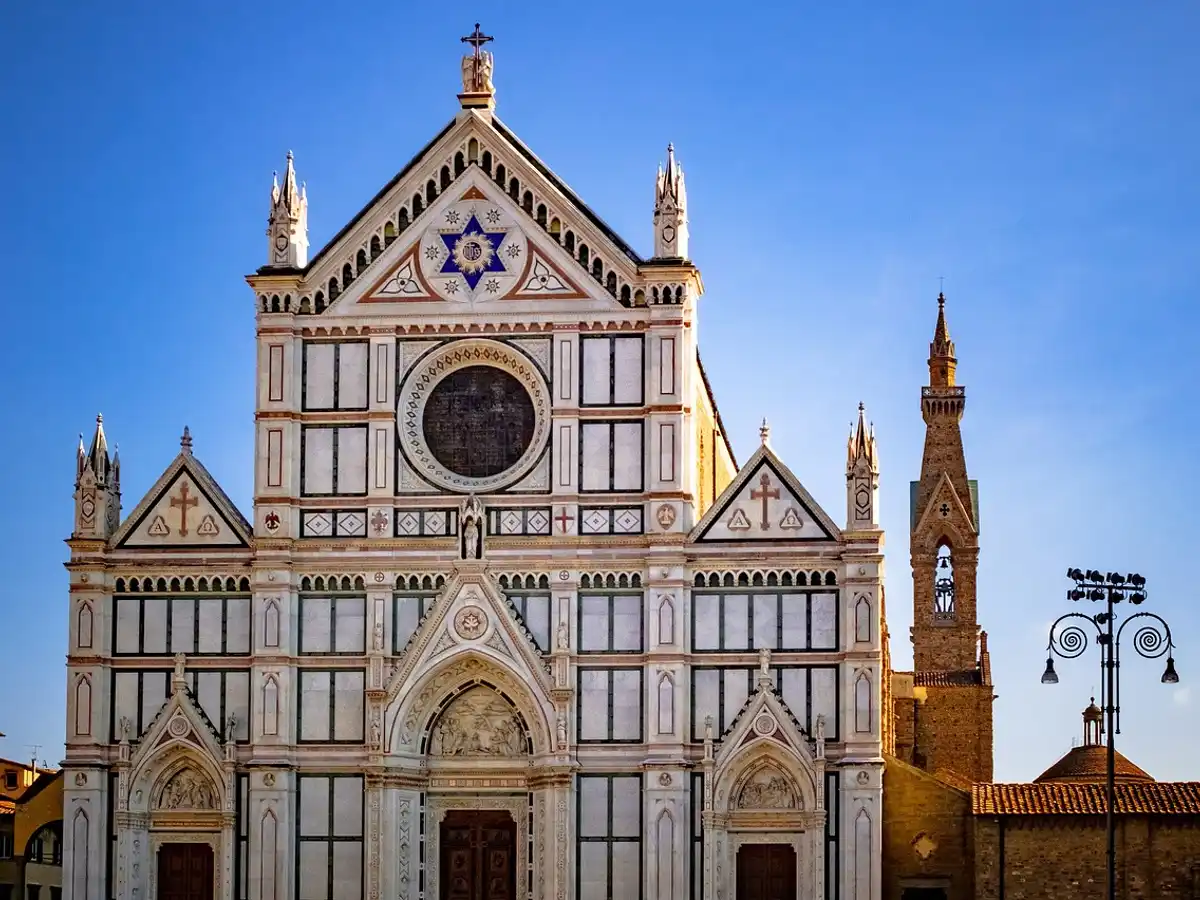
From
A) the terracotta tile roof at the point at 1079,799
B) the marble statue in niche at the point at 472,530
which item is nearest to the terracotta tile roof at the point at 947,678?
the terracotta tile roof at the point at 1079,799

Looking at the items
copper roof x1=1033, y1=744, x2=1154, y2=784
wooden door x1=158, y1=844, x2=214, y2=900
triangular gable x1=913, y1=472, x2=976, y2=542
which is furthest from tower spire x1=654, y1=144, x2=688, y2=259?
triangular gable x1=913, y1=472, x2=976, y2=542

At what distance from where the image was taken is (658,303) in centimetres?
4634

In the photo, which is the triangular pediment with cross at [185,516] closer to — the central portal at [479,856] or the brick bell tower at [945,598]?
the central portal at [479,856]

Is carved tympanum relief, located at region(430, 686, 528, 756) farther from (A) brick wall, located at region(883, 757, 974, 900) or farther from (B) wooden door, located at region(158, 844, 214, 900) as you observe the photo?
(A) brick wall, located at region(883, 757, 974, 900)

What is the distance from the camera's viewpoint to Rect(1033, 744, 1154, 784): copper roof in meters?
64.2

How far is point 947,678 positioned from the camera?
73.6m

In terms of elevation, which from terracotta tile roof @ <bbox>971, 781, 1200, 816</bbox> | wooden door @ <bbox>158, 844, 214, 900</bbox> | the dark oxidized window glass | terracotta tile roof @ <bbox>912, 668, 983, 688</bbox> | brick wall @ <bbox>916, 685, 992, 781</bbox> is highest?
the dark oxidized window glass

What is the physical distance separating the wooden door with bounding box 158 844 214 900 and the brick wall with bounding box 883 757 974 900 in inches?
516

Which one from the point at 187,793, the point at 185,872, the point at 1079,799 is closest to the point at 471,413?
the point at 187,793

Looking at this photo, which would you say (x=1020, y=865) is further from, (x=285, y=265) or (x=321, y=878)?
(x=285, y=265)

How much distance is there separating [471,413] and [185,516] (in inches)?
237

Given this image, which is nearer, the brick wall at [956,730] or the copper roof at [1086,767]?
the copper roof at [1086,767]

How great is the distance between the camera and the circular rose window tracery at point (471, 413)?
46656 mm

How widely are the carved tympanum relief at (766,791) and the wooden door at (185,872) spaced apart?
1041 centimetres
